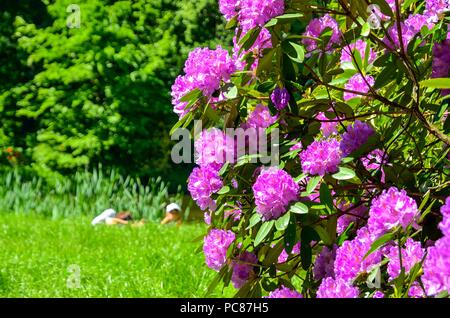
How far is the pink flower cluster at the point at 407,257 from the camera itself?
73.4 inches

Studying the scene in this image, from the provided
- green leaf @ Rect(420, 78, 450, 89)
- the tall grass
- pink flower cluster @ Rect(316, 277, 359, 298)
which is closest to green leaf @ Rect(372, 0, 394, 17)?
green leaf @ Rect(420, 78, 450, 89)

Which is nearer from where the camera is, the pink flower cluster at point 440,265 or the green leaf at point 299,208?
the pink flower cluster at point 440,265

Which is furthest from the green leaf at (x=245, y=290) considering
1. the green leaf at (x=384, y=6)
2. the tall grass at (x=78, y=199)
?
the tall grass at (x=78, y=199)

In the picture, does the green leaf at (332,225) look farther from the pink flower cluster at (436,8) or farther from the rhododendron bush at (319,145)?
the pink flower cluster at (436,8)

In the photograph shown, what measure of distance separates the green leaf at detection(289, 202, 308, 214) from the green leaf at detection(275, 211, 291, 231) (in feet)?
0.06

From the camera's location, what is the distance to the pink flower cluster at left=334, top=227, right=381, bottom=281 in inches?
77.3

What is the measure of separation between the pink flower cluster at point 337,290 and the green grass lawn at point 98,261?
6.82 feet

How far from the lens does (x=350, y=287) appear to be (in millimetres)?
1826

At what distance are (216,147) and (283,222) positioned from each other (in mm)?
456

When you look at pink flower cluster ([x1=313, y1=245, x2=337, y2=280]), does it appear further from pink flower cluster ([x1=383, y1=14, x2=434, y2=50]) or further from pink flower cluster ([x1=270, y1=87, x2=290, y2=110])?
pink flower cluster ([x1=383, y1=14, x2=434, y2=50])
